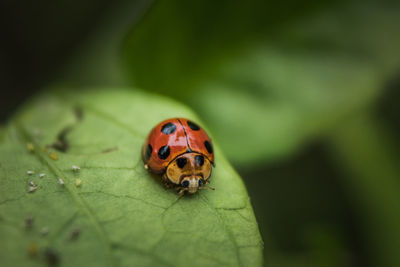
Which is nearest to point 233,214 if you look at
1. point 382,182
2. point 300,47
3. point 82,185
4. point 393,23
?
point 82,185

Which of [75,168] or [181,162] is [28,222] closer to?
[75,168]

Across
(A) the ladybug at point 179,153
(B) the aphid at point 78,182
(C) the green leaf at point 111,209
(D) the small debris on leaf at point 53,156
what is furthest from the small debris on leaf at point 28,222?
(A) the ladybug at point 179,153

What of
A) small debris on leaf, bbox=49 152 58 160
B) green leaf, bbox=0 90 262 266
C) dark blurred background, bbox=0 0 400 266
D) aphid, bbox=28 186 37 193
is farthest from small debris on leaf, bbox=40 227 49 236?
dark blurred background, bbox=0 0 400 266

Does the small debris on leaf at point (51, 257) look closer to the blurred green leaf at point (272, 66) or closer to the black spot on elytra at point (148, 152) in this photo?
the black spot on elytra at point (148, 152)

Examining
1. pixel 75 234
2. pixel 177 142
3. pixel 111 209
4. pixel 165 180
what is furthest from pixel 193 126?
pixel 75 234

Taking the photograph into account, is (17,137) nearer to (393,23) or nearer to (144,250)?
(144,250)
